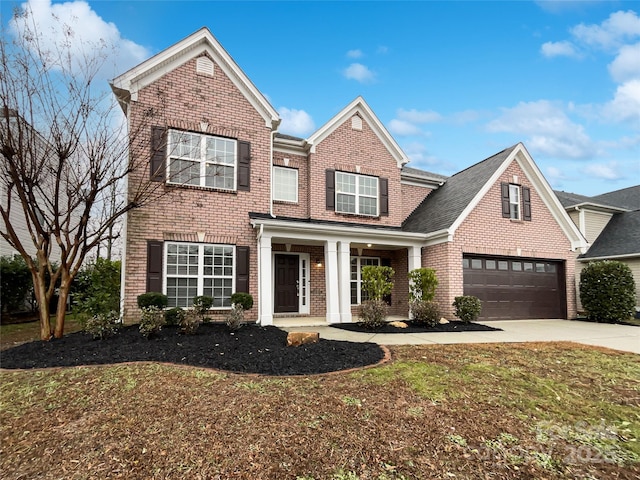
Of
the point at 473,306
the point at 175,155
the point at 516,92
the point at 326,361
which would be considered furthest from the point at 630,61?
the point at 175,155

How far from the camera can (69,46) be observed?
7.40 metres

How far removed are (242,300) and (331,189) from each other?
206 inches

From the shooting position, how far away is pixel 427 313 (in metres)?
9.55

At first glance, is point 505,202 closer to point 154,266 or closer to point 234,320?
point 234,320

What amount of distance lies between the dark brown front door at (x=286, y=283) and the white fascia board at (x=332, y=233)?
1842 millimetres

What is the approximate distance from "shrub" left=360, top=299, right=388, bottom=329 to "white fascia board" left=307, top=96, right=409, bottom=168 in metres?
5.85

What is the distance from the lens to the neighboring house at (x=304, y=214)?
9.12 meters

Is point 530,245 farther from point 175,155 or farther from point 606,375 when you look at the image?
point 175,155

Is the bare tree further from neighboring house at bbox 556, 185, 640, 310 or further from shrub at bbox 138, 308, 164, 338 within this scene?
neighboring house at bbox 556, 185, 640, 310

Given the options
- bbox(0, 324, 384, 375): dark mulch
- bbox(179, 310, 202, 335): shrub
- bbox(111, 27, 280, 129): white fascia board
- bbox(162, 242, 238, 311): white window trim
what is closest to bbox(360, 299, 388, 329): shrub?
bbox(0, 324, 384, 375): dark mulch

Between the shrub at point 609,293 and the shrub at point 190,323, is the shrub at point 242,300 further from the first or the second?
the shrub at point 609,293

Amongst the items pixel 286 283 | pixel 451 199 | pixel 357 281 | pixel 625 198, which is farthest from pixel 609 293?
pixel 286 283

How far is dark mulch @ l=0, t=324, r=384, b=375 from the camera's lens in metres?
5.03

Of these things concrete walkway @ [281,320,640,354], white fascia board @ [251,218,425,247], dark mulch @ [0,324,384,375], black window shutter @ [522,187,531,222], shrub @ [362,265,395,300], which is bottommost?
concrete walkway @ [281,320,640,354]
